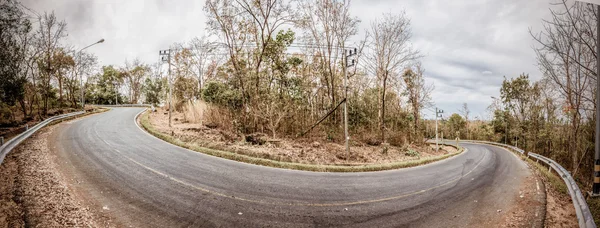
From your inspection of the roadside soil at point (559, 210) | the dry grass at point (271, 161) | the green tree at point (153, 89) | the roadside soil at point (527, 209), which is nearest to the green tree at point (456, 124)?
the dry grass at point (271, 161)

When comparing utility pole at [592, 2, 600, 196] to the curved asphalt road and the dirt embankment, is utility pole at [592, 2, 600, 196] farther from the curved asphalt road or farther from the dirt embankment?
the dirt embankment

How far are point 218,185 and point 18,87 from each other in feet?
17.2

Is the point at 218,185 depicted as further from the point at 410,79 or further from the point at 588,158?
the point at 410,79

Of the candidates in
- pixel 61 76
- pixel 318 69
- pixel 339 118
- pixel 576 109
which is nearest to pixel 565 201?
pixel 576 109

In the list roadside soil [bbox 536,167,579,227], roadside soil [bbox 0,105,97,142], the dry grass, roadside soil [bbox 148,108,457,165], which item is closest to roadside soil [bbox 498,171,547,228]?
roadside soil [bbox 536,167,579,227]

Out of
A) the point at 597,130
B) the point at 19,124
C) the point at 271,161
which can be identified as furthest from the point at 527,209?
the point at 19,124

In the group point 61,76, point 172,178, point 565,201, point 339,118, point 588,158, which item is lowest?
point 565,201

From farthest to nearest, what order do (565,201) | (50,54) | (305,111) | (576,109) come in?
(305,111) < (576,109) < (50,54) < (565,201)

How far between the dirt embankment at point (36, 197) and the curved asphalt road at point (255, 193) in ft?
1.03

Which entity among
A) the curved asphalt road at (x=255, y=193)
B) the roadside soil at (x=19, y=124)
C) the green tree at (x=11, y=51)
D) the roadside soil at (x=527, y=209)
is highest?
the green tree at (x=11, y=51)

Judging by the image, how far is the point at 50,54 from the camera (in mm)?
6445

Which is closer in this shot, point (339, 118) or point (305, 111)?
point (305, 111)

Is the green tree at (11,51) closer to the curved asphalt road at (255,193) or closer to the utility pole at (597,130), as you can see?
the curved asphalt road at (255,193)

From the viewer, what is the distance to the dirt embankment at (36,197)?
3.75 metres
